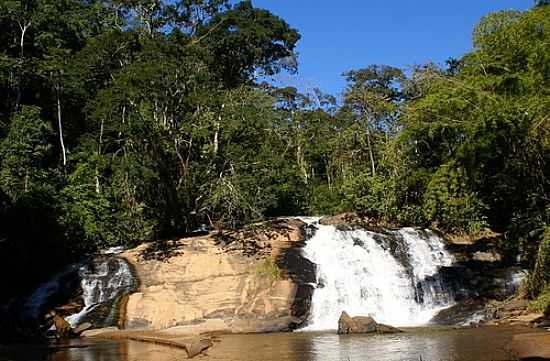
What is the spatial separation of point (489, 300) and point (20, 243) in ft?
52.4

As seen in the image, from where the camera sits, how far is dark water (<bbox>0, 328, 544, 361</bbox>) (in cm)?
1341

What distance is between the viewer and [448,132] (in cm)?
2316

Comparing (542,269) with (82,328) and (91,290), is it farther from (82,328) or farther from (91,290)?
(91,290)

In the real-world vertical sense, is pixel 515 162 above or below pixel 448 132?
below

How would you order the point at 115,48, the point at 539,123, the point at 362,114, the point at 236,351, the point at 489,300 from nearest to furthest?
1. the point at 539,123
2. the point at 236,351
3. the point at 489,300
4. the point at 115,48
5. the point at 362,114

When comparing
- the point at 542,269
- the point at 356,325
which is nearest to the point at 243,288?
the point at 356,325

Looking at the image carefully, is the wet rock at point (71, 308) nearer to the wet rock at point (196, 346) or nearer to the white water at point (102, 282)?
the white water at point (102, 282)

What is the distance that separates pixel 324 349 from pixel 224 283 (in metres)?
7.32

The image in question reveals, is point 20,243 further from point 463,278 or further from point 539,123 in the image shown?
point 539,123

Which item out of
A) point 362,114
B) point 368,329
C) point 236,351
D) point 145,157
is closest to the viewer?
point 236,351

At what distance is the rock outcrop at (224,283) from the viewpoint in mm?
20031

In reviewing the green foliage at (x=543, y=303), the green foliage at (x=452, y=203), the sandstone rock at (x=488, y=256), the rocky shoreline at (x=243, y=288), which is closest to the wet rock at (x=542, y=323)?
the rocky shoreline at (x=243, y=288)

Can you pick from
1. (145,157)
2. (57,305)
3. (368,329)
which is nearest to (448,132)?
(368,329)

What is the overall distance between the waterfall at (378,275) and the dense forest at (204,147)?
70.4 inches
